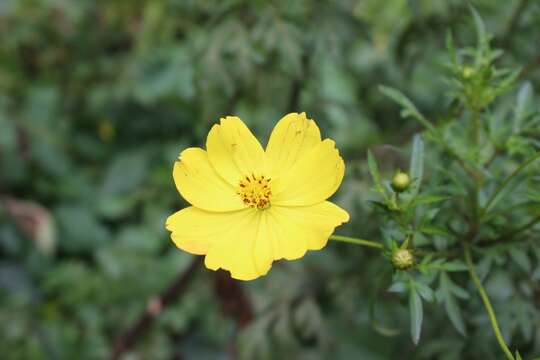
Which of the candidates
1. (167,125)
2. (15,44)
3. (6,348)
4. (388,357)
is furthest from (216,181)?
(15,44)

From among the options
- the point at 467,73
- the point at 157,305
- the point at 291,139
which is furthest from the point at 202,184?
the point at 157,305

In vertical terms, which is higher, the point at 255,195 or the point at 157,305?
the point at 157,305

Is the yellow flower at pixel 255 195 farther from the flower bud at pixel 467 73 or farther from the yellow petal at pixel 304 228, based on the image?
the flower bud at pixel 467 73

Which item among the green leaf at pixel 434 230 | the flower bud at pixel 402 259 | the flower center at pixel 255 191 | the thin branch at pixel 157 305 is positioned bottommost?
the flower bud at pixel 402 259

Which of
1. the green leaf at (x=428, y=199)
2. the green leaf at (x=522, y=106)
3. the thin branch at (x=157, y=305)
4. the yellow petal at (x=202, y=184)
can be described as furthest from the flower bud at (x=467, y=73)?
the thin branch at (x=157, y=305)

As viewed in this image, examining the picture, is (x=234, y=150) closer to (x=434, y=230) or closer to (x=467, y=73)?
(x=434, y=230)
